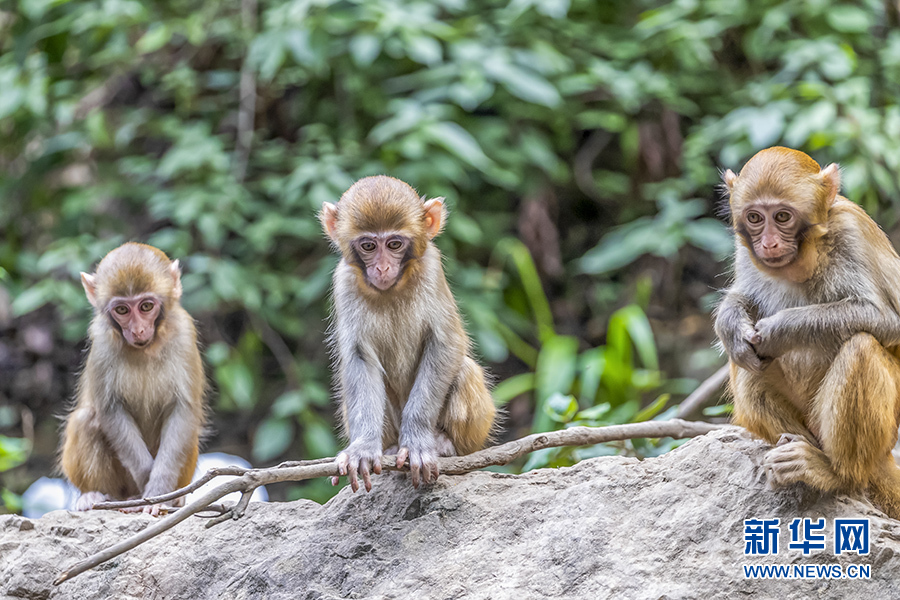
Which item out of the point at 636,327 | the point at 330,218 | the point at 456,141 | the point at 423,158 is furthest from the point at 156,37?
the point at 636,327

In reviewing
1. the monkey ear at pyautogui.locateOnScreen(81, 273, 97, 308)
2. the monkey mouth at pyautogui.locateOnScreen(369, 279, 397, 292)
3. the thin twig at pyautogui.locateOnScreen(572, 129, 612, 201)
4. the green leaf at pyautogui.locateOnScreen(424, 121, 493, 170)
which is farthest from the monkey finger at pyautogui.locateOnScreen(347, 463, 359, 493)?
the thin twig at pyautogui.locateOnScreen(572, 129, 612, 201)

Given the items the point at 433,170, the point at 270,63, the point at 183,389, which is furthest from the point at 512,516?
the point at 270,63

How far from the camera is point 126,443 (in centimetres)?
573

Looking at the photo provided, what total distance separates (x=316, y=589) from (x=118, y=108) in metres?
7.64

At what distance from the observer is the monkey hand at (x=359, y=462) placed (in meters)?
4.31

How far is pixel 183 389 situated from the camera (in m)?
5.86

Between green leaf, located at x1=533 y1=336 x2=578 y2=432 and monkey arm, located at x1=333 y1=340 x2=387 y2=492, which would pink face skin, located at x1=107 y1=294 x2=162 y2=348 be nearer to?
monkey arm, located at x1=333 y1=340 x2=387 y2=492

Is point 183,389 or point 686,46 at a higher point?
point 686,46

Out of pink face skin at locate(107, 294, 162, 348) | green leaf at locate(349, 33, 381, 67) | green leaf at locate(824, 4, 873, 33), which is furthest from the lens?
green leaf at locate(824, 4, 873, 33)

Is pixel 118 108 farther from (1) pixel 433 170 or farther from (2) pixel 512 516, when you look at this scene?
(2) pixel 512 516

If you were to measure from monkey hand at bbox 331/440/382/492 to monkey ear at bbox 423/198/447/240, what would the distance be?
1.28 metres

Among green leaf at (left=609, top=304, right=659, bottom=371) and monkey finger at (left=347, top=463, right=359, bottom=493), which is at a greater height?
green leaf at (left=609, top=304, right=659, bottom=371)

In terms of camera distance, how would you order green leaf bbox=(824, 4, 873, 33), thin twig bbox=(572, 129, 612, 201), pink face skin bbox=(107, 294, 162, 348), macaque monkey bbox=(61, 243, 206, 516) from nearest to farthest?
pink face skin bbox=(107, 294, 162, 348) < macaque monkey bbox=(61, 243, 206, 516) < green leaf bbox=(824, 4, 873, 33) < thin twig bbox=(572, 129, 612, 201)

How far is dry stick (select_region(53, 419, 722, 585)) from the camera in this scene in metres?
3.97
